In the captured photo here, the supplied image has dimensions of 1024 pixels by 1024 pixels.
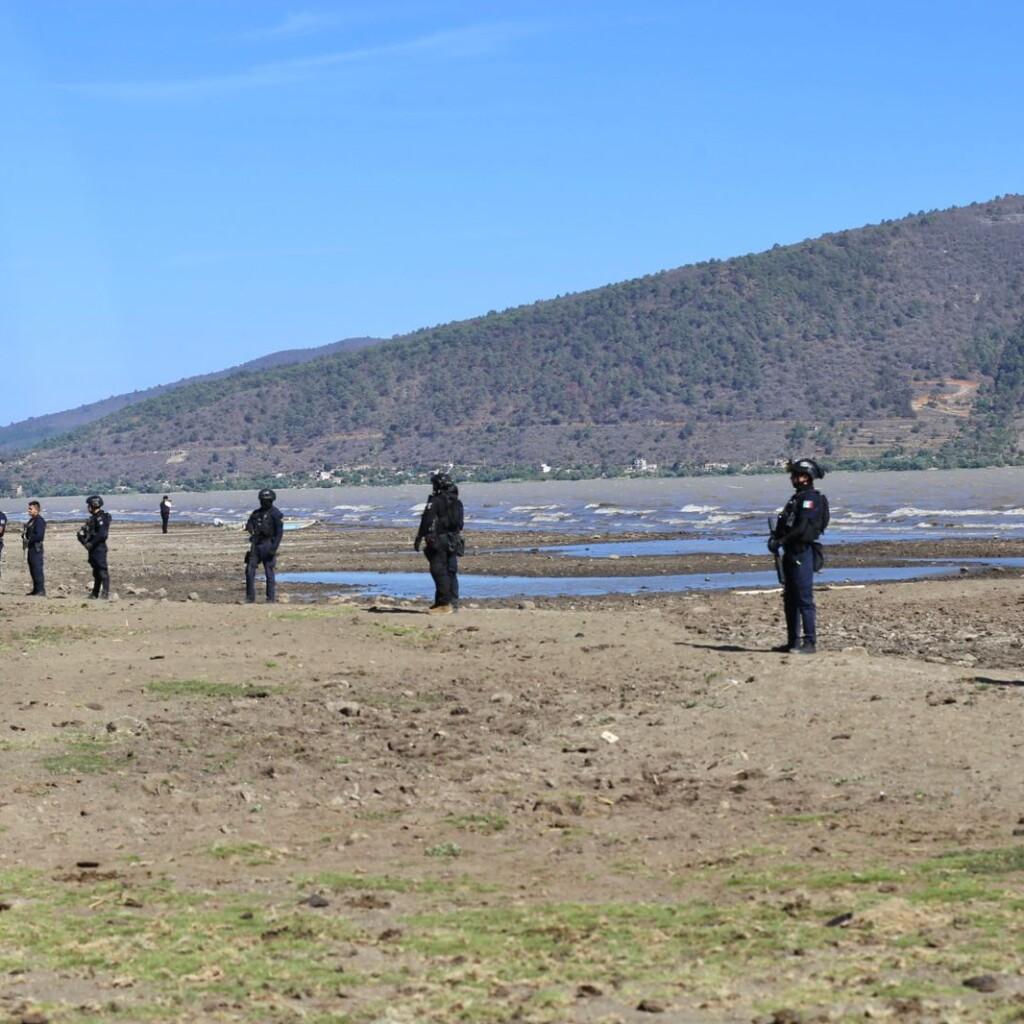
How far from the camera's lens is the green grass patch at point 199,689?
51.1 feet

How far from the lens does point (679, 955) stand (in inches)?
292

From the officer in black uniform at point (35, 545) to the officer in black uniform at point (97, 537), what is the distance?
33.8 inches

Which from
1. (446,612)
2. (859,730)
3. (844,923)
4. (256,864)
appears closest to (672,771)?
(859,730)

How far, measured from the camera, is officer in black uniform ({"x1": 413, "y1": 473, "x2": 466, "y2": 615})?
21.5 m

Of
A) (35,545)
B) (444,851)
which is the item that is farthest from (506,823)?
(35,545)

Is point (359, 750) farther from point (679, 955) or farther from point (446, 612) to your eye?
point (446, 612)

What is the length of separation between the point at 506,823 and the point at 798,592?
6.86 m

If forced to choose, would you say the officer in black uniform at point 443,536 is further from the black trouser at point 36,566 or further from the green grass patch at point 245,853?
the green grass patch at point 245,853

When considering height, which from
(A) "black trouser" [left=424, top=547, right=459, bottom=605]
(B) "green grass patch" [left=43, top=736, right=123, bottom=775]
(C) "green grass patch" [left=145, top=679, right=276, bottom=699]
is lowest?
(B) "green grass patch" [left=43, top=736, right=123, bottom=775]

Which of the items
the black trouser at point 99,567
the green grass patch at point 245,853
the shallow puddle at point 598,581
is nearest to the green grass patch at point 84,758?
the green grass patch at point 245,853

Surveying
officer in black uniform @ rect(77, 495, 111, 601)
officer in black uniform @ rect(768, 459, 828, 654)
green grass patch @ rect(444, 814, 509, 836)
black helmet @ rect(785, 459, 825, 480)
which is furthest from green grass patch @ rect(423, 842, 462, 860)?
officer in black uniform @ rect(77, 495, 111, 601)

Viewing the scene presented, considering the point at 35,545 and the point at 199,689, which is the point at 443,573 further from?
the point at 35,545

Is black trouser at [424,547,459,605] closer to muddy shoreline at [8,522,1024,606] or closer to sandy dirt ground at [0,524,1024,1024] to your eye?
sandy dirt ground at [0,524,1024,1024]

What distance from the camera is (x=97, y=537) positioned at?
26203 mm
